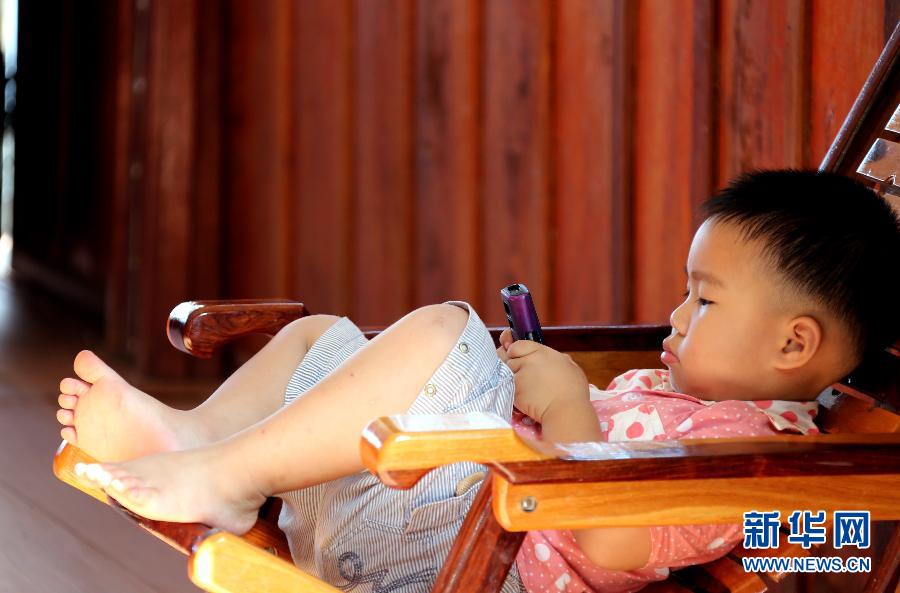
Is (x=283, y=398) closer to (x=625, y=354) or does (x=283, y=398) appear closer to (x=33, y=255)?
(x=625, y=354)

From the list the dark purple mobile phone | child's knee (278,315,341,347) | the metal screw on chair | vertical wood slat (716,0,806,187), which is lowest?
the metal screw on chair

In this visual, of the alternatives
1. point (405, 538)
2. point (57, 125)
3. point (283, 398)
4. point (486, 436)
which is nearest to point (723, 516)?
point (486, 436)

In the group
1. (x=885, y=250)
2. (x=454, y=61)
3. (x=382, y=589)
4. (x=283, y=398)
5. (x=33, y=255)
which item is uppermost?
(x=454, y=61)

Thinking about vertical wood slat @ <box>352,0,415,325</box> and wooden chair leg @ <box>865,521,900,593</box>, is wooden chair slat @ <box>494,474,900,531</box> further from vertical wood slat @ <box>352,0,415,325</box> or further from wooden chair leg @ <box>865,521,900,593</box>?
vertical wood slat @ <box>352,0,415,325</box>

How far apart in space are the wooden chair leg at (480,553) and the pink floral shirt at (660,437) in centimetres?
21

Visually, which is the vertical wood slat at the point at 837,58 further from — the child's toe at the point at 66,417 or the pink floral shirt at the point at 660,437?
the child's toe at the point at 66,417

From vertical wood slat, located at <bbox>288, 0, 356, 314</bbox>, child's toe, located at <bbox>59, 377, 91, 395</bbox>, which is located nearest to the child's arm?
child's toe, located at <bbox>59, 377, 91, 395</bbox>

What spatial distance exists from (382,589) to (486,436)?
0.43 m

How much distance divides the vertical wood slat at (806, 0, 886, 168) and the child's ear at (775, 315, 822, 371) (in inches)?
24.5

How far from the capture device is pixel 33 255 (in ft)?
21.9

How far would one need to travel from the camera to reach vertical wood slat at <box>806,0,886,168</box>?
5.82 ft

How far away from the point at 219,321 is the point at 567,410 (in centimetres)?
53

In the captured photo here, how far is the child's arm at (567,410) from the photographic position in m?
1.13

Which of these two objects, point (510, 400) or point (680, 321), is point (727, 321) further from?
point (510, 400)
